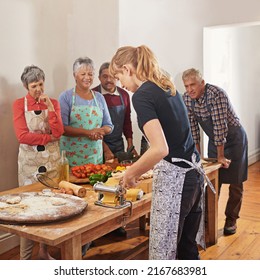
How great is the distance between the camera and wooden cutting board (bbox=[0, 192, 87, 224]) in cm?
136

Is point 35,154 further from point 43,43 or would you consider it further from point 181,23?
point 181,23

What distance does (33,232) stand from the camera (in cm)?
131

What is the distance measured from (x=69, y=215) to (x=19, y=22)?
1670mm

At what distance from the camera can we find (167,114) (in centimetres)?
145

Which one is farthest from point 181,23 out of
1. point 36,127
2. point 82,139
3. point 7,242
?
point 7,242

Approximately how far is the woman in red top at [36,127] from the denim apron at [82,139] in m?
0.15

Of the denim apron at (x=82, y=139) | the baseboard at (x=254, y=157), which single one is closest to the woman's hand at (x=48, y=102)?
the denim apron at (x=82, y=139)

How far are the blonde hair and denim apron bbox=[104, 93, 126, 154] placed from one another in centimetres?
151

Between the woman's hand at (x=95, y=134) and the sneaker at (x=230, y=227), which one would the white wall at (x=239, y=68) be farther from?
the woman's hand at (x=95, y=134)

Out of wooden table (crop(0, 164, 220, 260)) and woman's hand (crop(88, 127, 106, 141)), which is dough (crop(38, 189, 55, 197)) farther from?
woman's hand (crop(88, 127, 106, 141))

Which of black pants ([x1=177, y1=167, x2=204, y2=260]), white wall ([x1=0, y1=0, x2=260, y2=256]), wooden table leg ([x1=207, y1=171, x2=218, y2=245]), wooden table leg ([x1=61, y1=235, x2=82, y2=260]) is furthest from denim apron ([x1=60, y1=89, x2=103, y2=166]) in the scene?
wooden table leg ([x1=61, y1=235, x2=82, y2=260])

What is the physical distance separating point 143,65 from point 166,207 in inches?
21.2
